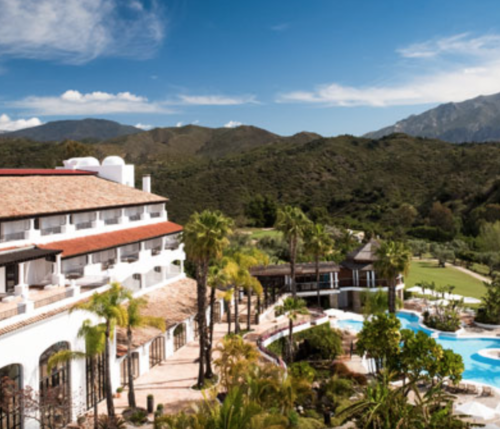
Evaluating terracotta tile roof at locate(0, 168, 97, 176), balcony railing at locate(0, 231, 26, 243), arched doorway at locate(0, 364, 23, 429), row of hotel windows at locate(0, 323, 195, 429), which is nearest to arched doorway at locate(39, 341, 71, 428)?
row of hotel windows at locate(0, 323, 195, 429)

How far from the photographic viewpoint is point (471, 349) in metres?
37.3

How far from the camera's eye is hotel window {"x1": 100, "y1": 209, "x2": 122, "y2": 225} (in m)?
31.8

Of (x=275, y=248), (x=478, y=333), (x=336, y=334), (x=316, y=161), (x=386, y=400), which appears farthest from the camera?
(x=316, y=161)


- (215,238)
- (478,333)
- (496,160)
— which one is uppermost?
(496,160)

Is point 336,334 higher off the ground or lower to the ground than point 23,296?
lower

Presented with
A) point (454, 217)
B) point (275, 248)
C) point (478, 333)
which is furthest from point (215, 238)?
point (454, 217)

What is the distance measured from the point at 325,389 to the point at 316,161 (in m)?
120

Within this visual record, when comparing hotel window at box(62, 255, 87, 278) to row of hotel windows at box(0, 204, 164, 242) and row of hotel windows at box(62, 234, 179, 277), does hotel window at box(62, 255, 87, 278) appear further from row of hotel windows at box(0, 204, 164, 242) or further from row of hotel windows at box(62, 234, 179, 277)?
row of hotel windows at box(0, 204, 164, 242)

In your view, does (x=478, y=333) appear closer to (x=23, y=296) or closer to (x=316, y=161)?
(x=23, y=296)

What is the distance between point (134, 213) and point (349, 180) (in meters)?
108

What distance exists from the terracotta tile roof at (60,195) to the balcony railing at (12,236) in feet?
4.07

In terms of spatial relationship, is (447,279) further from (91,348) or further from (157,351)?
(91,348)

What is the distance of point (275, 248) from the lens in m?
61.5

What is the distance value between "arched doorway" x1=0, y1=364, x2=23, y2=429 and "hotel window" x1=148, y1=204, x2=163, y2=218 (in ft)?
67.1
